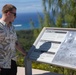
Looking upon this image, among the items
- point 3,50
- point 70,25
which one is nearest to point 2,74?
point 3,50

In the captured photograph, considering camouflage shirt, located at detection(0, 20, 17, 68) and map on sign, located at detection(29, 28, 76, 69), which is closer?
camouflage shirt, located at detection(0, 20, 17, 68)

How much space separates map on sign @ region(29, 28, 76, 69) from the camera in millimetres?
4008

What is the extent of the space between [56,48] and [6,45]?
0.79 metres

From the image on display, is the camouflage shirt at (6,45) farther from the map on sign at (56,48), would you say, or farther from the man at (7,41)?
the map on sign at (56,48)

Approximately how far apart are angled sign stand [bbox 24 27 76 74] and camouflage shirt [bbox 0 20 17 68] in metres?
0.61

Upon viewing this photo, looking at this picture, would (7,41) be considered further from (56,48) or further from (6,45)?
(56,48)

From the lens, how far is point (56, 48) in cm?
428

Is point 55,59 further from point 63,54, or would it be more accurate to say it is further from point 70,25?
point 70,25

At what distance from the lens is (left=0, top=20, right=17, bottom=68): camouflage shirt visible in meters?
3.77

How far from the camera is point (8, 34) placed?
3801 millimetres

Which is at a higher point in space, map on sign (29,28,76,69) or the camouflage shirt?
the camouflage shirt

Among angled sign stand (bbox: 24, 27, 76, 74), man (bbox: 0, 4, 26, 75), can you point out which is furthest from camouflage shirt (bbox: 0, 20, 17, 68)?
angled sign stand (bbox: 24, 27, 76, 74)

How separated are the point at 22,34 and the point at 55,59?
5741mm

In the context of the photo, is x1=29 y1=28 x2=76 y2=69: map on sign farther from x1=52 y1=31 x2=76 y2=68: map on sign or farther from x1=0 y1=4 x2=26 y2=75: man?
x1=0 y1=4 x2=26 y2=75: man
